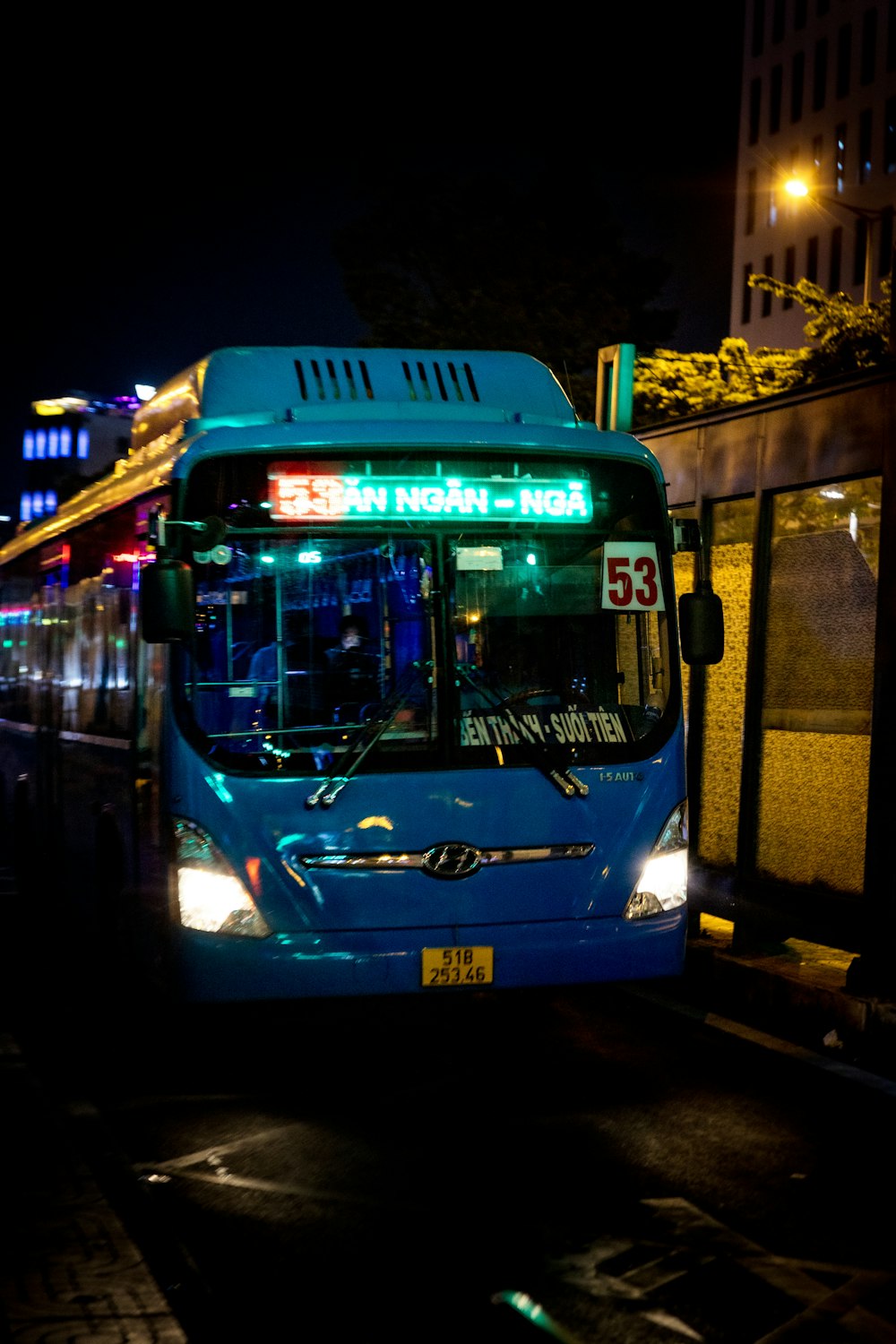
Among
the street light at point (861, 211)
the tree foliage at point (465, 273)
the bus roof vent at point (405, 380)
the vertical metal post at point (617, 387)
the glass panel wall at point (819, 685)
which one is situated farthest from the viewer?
the tree foliage at point (465, 273)

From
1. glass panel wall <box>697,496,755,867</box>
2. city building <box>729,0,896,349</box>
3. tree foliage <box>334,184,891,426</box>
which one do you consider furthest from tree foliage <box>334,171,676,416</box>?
city building <box>729,0,896,349</box>

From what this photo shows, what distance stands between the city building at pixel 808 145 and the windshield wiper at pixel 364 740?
2166 inches

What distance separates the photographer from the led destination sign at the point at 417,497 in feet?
22.1

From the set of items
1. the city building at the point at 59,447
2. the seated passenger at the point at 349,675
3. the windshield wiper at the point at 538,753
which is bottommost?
the windshield wiper at the point at 538,753

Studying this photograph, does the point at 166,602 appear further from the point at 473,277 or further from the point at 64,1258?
the point at 473,277

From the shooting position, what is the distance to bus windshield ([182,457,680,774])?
6.67 metres

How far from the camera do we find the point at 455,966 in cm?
663

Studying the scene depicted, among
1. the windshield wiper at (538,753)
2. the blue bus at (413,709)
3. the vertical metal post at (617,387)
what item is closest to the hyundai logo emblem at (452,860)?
the blue bus at (413,709)

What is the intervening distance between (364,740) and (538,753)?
78 cm

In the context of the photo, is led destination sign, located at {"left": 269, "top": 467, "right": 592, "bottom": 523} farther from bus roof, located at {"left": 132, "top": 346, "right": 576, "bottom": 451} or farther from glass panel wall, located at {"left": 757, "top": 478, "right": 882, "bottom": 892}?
glass panel wall, located at {"left": 757, "top": 478, "right": 882, "bottom": 892}

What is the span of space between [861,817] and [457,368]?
10.9 ft

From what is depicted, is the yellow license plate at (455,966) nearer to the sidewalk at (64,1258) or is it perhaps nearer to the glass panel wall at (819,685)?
the sidewalk at (64,1258)

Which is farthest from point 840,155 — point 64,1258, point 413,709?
point 64,1258

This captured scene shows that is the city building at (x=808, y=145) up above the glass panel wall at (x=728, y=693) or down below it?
above
